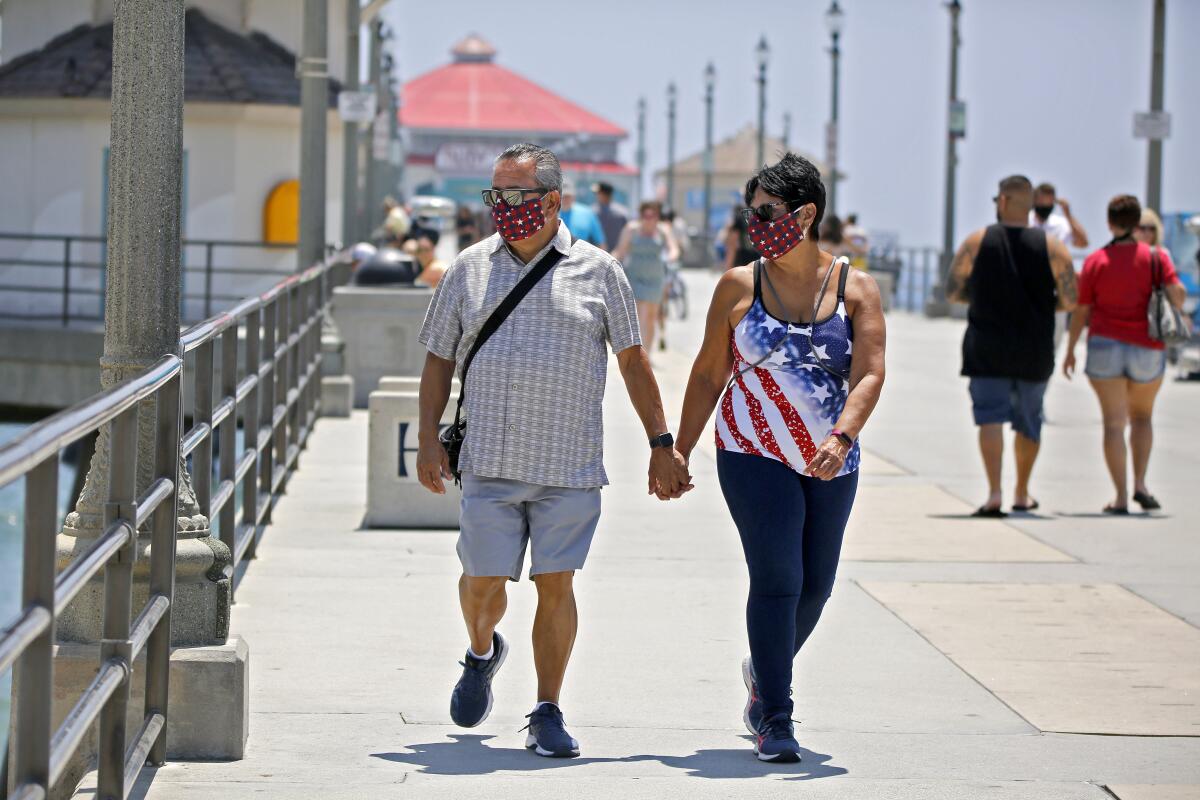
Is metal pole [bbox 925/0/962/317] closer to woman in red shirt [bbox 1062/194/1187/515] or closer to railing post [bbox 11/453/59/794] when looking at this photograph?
woman in red shirt [bbox 1062/194/1187/515]

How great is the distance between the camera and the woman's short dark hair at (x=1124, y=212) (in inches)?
446

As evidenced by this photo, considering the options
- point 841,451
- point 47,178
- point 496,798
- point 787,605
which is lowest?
point 496,798

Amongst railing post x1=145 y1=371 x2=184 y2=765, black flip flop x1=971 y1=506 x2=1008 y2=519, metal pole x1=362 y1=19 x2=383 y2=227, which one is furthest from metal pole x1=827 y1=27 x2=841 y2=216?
railing post x1=145 y1=371 x2=184 y2=765

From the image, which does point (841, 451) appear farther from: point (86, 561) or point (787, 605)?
point (86, 561)

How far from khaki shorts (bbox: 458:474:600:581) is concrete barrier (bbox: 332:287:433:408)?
485 inches

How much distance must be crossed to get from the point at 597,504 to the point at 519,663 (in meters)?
1.63

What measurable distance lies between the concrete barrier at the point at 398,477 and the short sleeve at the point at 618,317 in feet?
15.0

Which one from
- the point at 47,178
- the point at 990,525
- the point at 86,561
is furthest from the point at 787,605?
the point at 47,178

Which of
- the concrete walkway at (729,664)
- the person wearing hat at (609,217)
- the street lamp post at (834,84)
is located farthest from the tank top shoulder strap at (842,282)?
the street lamp post at (834,84)

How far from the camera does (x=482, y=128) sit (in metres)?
134

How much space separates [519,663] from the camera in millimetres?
7227

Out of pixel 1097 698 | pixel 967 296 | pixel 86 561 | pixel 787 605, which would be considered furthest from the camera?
→ pixel 967 296

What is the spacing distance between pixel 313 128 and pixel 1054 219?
636cm

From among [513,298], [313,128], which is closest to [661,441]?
[513,298]
